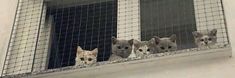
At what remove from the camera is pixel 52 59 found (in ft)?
10.9

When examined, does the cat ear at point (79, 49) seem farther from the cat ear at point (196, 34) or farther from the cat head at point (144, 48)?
the cat ear at point (196, 34)

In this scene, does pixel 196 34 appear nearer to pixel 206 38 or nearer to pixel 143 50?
pixel 206 38

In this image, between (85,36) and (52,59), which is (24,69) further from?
(85,36)

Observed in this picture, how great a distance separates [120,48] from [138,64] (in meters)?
0.27

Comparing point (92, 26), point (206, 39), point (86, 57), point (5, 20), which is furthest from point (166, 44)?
point (5, 20)

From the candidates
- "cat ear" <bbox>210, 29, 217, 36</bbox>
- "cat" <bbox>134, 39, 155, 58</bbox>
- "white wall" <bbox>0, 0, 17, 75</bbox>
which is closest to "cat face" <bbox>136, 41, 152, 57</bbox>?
"cat" <bbox>134, 39, 155, 58</bbox>

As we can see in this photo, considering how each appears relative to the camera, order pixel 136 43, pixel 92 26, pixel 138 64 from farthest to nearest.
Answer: pixel 92 26
pixel 136 43
pixel 138 64

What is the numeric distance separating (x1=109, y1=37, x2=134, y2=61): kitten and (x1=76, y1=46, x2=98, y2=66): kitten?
0.09 metres

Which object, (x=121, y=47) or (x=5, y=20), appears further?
Answer: (x=5, y=20)

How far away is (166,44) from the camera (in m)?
3.07

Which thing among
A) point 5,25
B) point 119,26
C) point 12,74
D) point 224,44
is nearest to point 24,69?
point 12,74

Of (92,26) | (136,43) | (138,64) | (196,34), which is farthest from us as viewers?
(92,26)

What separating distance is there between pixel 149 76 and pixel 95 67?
11.4 inches

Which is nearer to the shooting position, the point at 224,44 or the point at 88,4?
the point at 224,44
